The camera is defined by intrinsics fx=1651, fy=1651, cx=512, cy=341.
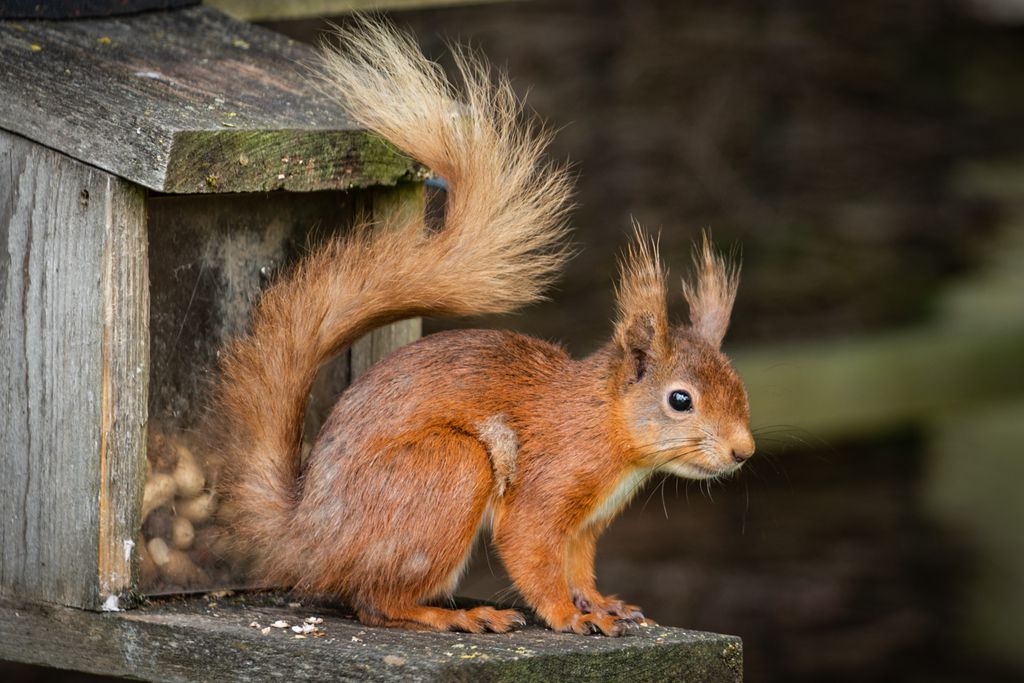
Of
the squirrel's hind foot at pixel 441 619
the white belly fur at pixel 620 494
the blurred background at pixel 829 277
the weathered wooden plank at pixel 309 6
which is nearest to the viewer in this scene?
the squirrel's hind foot at pixel 441 619

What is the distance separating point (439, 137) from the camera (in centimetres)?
273

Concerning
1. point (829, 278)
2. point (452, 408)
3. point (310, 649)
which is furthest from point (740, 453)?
point (829, 278)

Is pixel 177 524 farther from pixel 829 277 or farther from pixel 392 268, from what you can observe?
pixel 829 277

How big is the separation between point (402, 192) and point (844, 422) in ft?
6.65

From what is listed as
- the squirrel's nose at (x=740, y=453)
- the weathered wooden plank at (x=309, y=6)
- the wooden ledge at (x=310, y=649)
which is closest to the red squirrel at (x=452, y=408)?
the squirrel's nose at (x=740, y=453)

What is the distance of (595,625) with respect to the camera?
2.68m

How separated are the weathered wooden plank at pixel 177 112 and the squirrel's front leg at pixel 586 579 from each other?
→ 72 centimetres

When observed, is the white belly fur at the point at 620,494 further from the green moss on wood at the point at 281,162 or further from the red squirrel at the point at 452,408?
the green moss on wood at the point at 281,162

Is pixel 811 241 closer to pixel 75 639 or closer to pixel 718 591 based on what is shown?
pixel 718 591

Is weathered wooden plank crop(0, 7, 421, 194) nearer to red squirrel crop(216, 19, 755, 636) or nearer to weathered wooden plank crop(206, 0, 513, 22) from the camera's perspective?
red squirrel crop(216, 19, 755, 636)

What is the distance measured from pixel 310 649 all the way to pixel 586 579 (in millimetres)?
604

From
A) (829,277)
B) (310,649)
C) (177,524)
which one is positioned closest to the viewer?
(310,649)

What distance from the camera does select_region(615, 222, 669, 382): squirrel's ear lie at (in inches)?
108

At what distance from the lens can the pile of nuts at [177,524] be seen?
2.76 m
